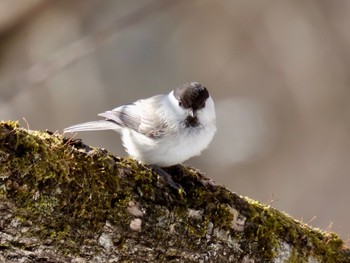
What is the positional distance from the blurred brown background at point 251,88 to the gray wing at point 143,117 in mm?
2659

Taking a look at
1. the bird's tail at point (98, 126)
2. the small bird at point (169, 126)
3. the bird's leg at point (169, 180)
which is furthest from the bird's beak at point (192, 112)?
the bird's leg at point (169, 180)

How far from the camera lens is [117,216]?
1511 millimetres

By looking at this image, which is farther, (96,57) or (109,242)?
(96,57)

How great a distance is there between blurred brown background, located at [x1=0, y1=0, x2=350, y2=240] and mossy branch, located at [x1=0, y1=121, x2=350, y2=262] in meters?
3.14

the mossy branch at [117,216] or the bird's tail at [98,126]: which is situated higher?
the bird's tail at [98,126]

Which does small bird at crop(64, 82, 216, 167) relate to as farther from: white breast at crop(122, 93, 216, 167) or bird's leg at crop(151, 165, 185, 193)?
bird's leg at crop(151, 165, 185, 193)

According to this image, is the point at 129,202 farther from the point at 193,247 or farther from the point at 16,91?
the point at 16,91

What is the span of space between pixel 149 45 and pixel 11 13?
11.2 ft

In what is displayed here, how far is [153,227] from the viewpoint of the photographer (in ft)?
5.15

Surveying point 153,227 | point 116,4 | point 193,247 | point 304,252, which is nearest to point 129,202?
point 153,227

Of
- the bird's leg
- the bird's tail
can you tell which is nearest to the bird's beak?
the bird's tail

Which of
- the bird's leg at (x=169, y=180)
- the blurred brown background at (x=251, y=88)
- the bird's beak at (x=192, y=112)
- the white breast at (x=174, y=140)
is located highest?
the blurred brown background at (x=251, y=88)

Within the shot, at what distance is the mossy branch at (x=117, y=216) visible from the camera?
1.37 meters

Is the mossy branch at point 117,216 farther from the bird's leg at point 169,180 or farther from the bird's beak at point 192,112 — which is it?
the bird's beak at point 192,112
